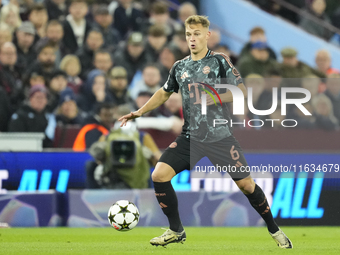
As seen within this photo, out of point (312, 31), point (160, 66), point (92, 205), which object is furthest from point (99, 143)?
point (312, 31)

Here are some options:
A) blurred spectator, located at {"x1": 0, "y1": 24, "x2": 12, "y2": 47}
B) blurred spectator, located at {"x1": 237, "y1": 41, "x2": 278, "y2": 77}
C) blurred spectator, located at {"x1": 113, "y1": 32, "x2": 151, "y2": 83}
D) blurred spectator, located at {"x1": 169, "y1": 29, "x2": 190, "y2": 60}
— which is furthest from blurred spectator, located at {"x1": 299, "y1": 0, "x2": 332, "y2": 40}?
blurred spectator, located at {"x1": 0, "y1": 24, "x2": 12, "y2": 47}

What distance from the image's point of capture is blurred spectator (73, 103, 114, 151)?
10367 millimetres

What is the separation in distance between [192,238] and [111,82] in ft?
14.6

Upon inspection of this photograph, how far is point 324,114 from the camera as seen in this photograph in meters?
10.8

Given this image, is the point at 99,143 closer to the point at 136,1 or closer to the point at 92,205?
the point at 92,205

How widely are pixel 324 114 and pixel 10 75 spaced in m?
5.53

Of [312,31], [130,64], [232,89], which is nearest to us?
[232,89]

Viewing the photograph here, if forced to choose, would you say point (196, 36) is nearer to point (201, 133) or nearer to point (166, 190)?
point (201, 133)

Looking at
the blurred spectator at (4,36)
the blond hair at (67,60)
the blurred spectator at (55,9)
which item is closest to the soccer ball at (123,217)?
the blond hair at (67,60)

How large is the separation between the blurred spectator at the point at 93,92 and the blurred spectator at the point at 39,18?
1.68 metres

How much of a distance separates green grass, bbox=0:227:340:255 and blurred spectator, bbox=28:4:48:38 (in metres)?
4.65

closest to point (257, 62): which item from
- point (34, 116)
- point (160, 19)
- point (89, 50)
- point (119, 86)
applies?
point (160, 19)

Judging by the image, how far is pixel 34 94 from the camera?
34.2 ft

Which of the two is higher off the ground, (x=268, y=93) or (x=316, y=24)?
(x=316, y=24)
